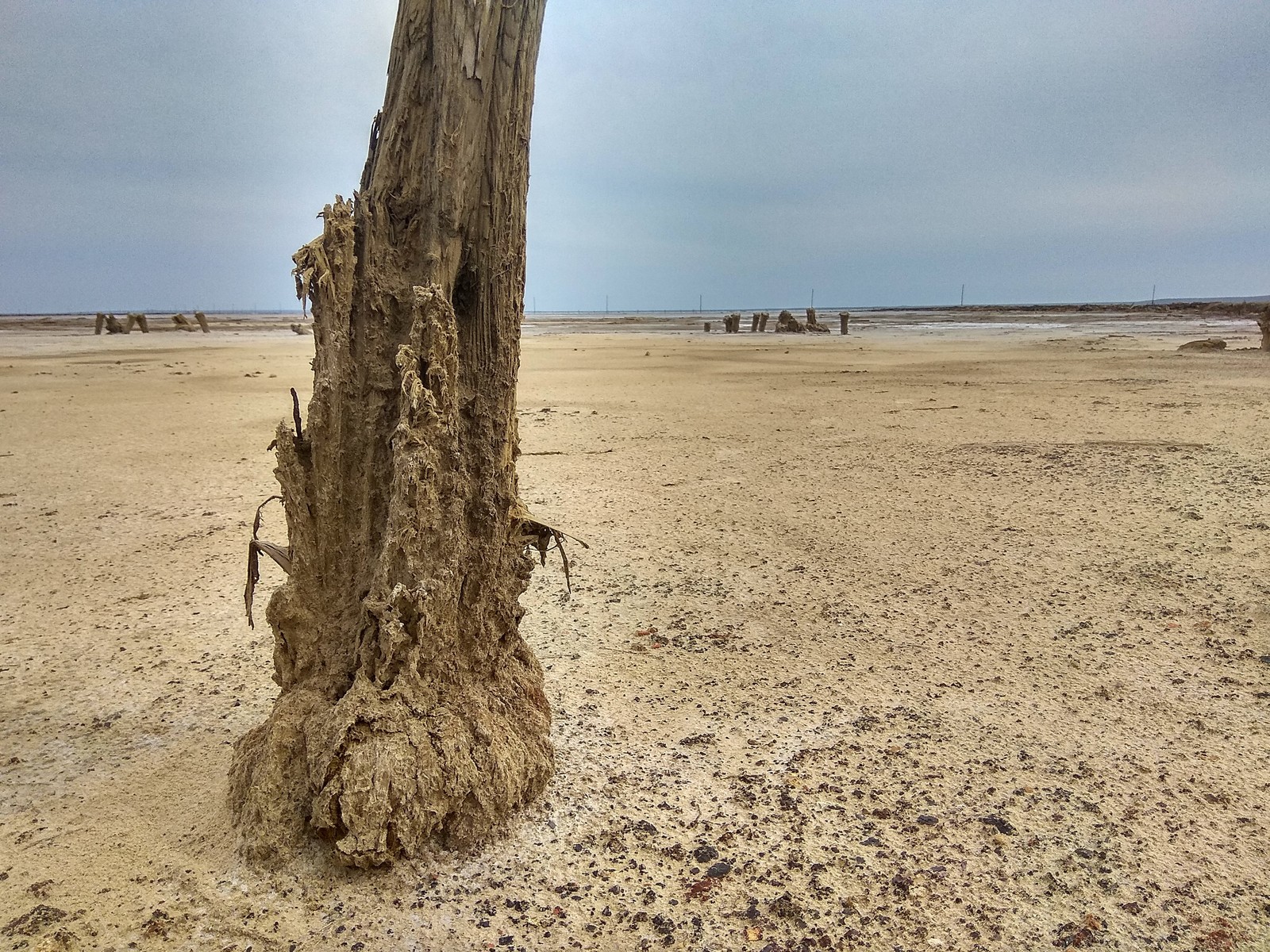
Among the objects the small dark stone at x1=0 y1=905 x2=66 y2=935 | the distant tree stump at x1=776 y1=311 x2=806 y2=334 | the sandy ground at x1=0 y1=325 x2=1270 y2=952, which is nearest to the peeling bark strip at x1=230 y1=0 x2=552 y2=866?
the sandy ground at x1=0 y1=325 x2=1270 y2=952

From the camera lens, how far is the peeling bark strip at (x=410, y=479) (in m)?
2.63

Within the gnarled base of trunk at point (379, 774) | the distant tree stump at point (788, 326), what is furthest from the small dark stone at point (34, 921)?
the distant tree stump at point (788, 326)

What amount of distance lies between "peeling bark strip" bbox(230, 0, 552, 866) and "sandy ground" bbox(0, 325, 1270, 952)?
0.21 metres

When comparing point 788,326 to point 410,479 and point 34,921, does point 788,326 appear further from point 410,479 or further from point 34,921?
point 34,921

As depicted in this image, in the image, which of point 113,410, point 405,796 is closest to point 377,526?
point 405,796

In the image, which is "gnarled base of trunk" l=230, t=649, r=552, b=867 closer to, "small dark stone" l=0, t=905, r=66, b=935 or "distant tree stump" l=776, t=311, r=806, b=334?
"small dark stone" l=0, t=905, r=66, b=935

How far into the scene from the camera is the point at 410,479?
2711 mm

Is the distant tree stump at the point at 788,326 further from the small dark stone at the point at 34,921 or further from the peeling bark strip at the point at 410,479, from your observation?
the small dark stone at the point at 34,921

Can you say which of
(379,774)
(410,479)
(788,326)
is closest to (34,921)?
(379,774)

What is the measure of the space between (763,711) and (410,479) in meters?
1.98

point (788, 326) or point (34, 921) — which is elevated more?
point (788, 326)

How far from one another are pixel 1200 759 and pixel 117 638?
5.24 m

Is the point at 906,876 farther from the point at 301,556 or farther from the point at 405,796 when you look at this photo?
the point at 301,556

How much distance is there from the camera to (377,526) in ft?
9.50
